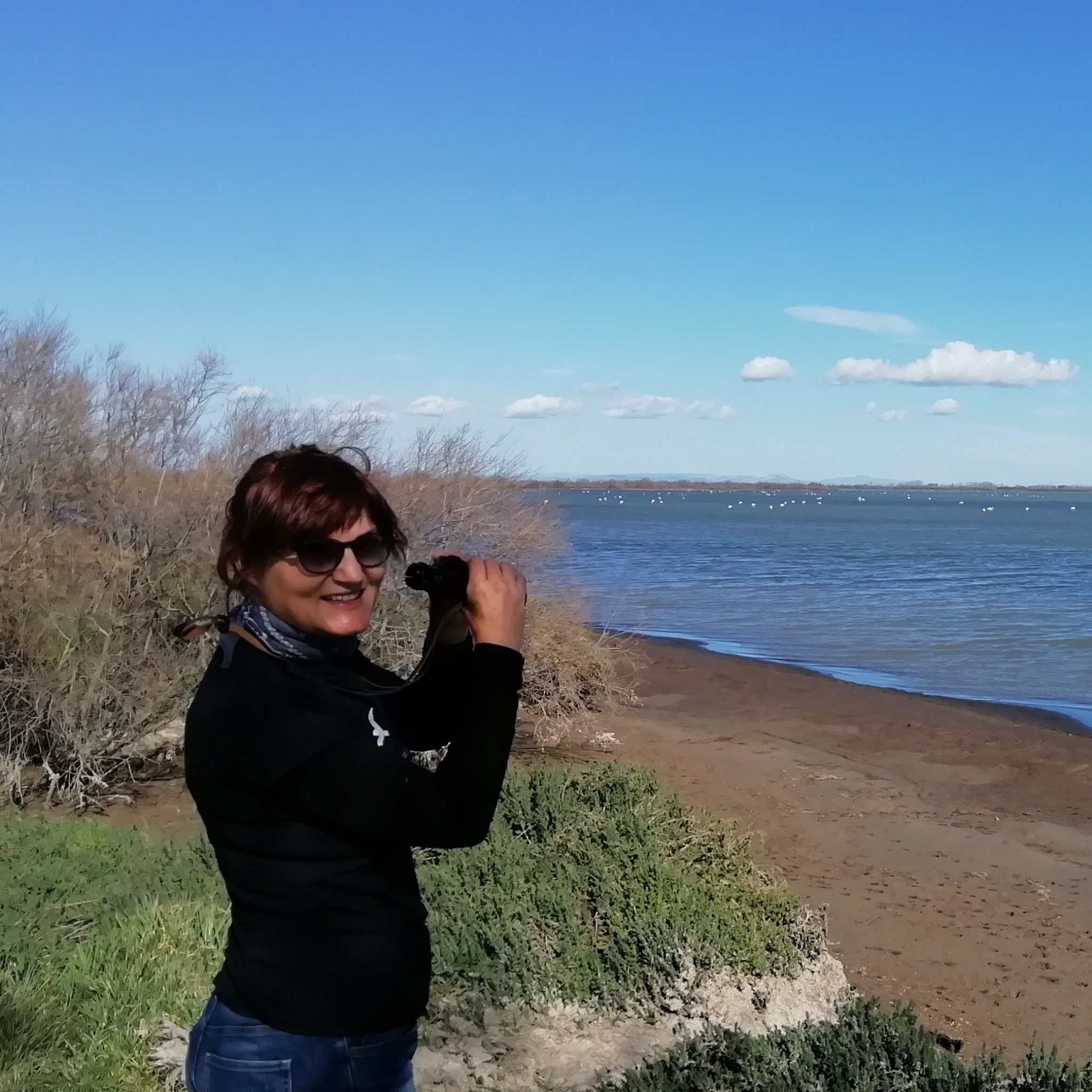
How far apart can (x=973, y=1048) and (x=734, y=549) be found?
5122 centimetres

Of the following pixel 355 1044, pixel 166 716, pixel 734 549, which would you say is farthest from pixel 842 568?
pixel 355 1044

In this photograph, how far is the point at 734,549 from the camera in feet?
185

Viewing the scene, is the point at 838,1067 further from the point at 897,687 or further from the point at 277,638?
the point at 897,687

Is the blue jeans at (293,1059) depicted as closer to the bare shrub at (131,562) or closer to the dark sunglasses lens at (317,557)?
the dark sunglasses lens at (317,557)

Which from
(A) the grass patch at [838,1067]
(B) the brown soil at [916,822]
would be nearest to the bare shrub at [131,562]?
(B) the brown soil at [916,822]

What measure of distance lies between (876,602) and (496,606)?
30.1 meters

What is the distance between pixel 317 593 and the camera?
180cm

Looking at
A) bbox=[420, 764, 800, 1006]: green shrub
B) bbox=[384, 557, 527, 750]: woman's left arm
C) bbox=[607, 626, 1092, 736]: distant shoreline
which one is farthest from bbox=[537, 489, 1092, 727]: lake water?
bbox=[384, 557, 527, 750]: woman's left arm

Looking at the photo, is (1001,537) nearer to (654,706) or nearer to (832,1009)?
(654,706)

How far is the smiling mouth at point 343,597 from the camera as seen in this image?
1805 mm

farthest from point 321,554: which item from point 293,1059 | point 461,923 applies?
point 461,923

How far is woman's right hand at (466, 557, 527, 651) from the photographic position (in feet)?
5.65

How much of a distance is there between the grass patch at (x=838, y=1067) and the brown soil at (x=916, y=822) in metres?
2.56

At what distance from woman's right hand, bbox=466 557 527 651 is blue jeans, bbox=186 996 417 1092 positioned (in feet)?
2.08
